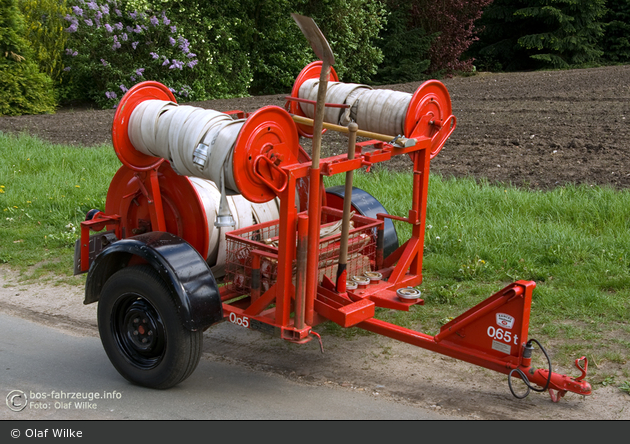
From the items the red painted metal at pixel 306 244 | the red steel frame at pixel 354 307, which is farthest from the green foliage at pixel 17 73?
the red steel frame at pixel 354 307

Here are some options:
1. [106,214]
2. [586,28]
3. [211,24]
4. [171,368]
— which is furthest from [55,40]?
[586,28]

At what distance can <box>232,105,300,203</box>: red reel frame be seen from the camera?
12.2 ft

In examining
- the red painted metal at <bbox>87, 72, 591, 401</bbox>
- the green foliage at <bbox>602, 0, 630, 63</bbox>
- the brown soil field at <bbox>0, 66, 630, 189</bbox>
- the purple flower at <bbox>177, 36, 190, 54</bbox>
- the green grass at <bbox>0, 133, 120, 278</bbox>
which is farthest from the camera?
the green foliage at <bbox>602, 0, 630, 63</bbox>

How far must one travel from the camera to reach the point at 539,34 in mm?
26266

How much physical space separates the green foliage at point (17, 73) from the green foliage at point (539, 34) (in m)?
17.4

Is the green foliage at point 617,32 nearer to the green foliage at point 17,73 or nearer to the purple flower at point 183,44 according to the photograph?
the purple flower at point 183,44

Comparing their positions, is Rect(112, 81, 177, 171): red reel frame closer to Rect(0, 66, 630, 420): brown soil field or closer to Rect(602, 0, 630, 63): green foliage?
Rect(0, 66, 630, 420): brown soil field

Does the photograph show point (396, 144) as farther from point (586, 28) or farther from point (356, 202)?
point (586, 28)

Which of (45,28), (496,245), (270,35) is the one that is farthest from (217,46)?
(496,245)

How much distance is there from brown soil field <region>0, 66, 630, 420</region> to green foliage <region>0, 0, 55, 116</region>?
0.96 m

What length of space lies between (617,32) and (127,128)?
2763cm

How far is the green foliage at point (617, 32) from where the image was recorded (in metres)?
27.1

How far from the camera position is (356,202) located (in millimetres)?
5441

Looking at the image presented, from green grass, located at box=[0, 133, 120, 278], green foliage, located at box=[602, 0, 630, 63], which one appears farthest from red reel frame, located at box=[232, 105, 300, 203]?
green foliage, located at box=[602, 0, 630, 63]
